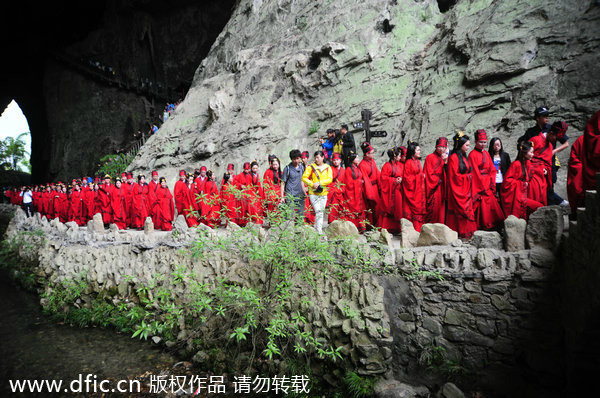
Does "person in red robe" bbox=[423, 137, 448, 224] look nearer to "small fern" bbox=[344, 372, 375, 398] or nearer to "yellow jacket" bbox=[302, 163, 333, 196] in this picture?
"yellow jacket" bbox=[302, 163, 333, 196]

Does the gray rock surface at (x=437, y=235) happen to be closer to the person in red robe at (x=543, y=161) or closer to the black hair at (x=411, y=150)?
the person in red robe at (x=543, y=161)

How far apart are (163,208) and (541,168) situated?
29.9 feet

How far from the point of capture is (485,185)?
Result: 513 cm

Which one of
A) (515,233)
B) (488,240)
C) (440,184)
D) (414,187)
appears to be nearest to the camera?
(515,233)

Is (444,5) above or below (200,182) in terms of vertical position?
above

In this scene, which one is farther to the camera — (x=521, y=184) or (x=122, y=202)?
(x=122, y=202)

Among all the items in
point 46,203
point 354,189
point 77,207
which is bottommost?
point 354,189

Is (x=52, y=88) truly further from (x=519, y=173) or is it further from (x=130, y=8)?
(x=519, y=173)

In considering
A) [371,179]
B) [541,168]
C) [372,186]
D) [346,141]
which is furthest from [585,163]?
[346,141]

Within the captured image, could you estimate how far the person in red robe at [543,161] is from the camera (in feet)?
16.2

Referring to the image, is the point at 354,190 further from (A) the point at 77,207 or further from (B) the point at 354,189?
(A) the point at 77,207

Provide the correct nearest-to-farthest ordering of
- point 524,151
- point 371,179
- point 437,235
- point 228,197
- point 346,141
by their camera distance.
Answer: point 437,235 → point 524,151 → point 371,179 → point 228,197 → point 346,141

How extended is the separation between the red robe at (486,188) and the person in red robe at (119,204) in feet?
33.0

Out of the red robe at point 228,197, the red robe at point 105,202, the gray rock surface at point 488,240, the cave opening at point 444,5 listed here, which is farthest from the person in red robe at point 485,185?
the red robe at point 105,202
